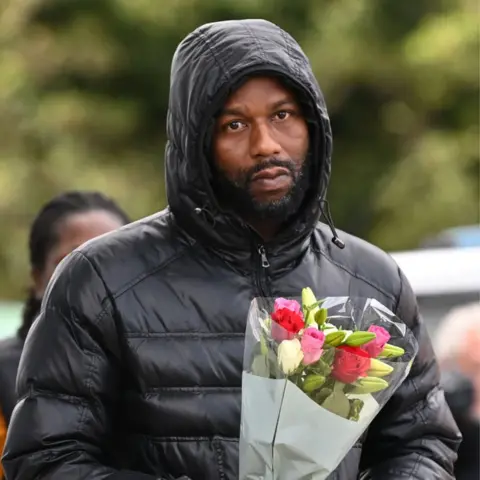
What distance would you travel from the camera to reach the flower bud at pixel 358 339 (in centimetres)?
251

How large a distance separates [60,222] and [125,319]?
1.66 m

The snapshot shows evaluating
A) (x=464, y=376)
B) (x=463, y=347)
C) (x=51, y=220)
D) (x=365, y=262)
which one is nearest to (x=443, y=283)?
(x=463, y=347)

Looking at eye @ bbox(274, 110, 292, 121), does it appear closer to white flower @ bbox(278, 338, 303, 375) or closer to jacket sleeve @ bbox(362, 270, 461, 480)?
jacket sleeve @ bbox(362, 270, 461, 480)

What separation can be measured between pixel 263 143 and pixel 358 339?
51 centimetres

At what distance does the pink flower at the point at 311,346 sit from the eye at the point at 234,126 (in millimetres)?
552

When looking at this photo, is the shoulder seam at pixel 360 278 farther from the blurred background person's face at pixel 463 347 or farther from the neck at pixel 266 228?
the blurred background person's face at pixel 463 347

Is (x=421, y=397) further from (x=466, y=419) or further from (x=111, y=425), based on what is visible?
(x=466, y=419)

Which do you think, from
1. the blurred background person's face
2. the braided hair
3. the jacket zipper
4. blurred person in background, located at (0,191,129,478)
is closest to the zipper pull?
the jacket zipper

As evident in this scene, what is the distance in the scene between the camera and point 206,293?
284 centimetres

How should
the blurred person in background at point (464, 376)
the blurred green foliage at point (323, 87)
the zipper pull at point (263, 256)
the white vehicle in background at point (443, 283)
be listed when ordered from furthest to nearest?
the blurred green foliage at point (323, 87), the white vehicle in background at point (443, 283), the blurred person in background at point (464, 376), the zipper pull at point (263, 256)

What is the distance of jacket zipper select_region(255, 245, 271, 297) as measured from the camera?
2.88 meters

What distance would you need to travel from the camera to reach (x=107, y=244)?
2863mm

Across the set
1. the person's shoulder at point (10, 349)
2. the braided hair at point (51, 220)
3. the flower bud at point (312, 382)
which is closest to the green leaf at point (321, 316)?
the flower bud at point (312, 382)

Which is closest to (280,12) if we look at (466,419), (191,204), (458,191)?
(458,191)
